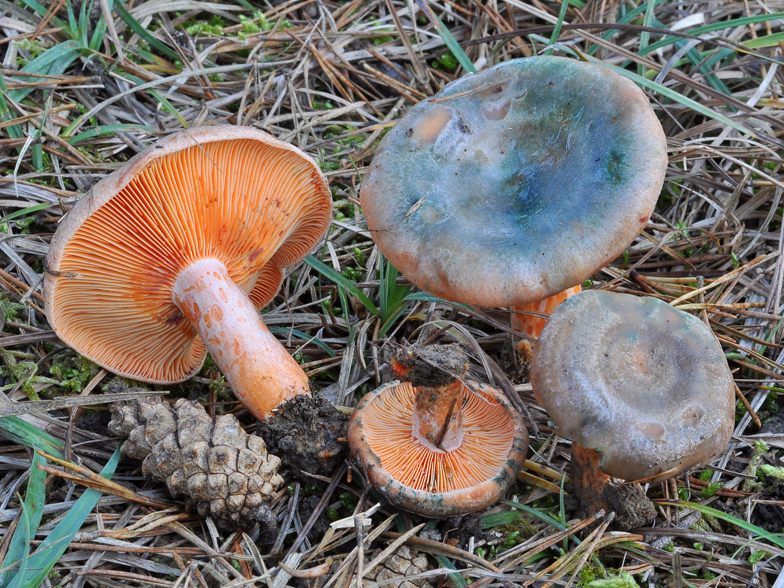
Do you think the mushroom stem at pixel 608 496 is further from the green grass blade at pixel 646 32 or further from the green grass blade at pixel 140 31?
the green grass blade at pixel 140 31

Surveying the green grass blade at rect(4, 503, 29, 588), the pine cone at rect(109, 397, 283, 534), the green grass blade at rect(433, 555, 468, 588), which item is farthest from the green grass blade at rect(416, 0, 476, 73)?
the green grass blade at rect(4, 503, 29, 588)

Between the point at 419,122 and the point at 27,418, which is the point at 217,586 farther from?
the point at 419,122

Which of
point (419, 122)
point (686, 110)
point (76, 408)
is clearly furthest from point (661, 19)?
point (76, 408)

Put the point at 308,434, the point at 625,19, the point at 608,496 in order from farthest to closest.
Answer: the point at 625,19 < the point at 308,434 < the point at 608,496

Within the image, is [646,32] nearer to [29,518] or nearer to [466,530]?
[466,530]

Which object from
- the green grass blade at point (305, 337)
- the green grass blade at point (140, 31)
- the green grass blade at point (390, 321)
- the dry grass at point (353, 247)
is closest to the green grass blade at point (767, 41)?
the dry grass at point (353, 247)

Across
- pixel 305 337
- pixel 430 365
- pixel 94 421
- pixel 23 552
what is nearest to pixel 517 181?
pixel 430 365
